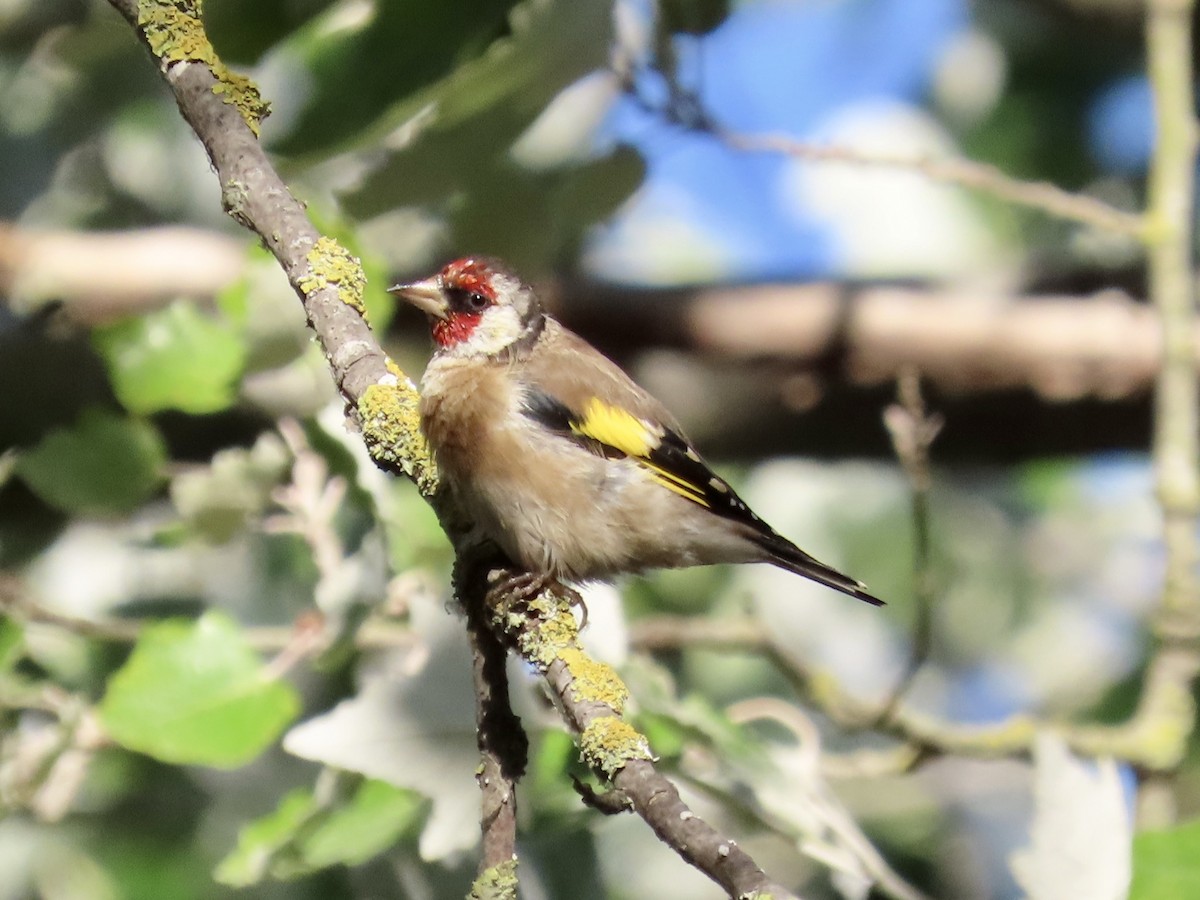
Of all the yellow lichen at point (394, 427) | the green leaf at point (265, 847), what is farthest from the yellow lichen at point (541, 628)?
the green leaf at point (265, 847)

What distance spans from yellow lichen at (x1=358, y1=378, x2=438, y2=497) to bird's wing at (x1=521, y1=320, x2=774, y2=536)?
0.68 m

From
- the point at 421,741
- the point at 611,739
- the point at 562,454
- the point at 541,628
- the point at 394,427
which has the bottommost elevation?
the point at 421,741

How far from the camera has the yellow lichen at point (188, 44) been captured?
7.54 feet

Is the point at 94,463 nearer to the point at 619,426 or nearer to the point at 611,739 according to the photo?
the point at 619,426

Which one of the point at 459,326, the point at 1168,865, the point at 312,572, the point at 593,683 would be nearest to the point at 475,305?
the point at 459,326

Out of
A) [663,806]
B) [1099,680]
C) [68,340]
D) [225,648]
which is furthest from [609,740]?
[1099,680]

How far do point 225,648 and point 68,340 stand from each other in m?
1.22

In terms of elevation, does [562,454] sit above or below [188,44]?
below

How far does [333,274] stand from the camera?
7.29 ft

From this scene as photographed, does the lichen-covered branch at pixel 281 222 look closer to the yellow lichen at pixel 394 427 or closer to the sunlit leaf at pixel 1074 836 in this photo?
the yellow lichen at pixel 394 427

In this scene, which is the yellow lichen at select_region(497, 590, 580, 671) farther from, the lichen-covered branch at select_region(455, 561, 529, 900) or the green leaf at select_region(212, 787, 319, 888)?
the green leaf at select_region(212, 787, 319, 888)

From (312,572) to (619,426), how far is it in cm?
91

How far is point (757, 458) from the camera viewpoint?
14.8 feet

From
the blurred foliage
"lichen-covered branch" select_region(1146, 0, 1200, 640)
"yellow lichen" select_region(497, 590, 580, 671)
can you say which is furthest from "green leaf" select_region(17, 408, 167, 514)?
"lichen-covered branch" select_region(1146, 0, 1200, 640)
